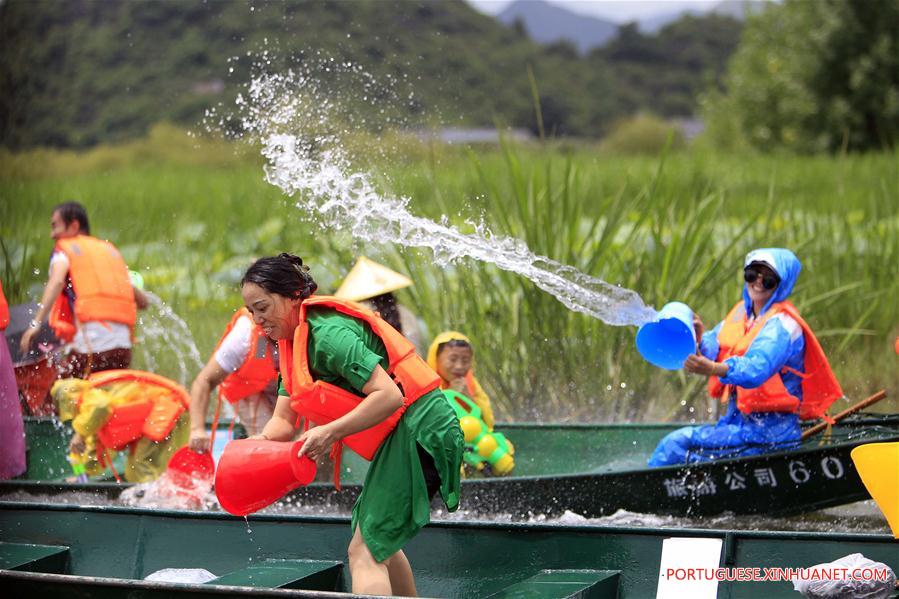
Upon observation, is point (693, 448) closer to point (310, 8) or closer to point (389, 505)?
point (389, 505)

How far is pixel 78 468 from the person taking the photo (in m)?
7.53

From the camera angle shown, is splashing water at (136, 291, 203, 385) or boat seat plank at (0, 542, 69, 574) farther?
splashing water at (136, 291, 203, 385)

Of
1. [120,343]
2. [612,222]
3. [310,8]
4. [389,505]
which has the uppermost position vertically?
[310,8]

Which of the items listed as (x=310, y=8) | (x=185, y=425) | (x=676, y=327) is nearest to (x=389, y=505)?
(x=676, y=327)

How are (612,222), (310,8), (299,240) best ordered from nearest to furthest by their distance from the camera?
1. (612,222)
2. (299,240)
3. (310,8)

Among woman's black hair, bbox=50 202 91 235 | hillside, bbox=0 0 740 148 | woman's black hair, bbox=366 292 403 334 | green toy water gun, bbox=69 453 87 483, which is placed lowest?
green toy water gun, bbox=69 453 87 483

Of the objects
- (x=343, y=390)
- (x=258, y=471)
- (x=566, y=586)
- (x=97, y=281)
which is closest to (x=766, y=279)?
(x=566, y=586)

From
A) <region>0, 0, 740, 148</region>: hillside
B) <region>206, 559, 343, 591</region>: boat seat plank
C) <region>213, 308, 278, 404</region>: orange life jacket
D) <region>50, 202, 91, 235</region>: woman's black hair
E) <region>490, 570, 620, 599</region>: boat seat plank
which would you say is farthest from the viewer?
<region>0, 0, 740, 148</region>: hillside

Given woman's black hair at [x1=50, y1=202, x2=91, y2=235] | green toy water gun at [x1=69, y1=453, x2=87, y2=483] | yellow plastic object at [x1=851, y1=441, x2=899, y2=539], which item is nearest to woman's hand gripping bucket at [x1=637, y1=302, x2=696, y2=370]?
yellow plastic object at [x1=851, y1=441, x2=899, y2=539]

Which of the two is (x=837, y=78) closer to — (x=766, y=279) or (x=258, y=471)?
(x=766, y=279)

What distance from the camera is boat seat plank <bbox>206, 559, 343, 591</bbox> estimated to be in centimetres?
502

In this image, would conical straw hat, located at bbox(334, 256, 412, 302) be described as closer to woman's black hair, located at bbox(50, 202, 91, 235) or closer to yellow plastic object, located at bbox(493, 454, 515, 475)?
yellow plastic object, located at bbox(493, 454, 515, 475)

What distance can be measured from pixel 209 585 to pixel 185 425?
2.89 m

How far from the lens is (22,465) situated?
712 cm
